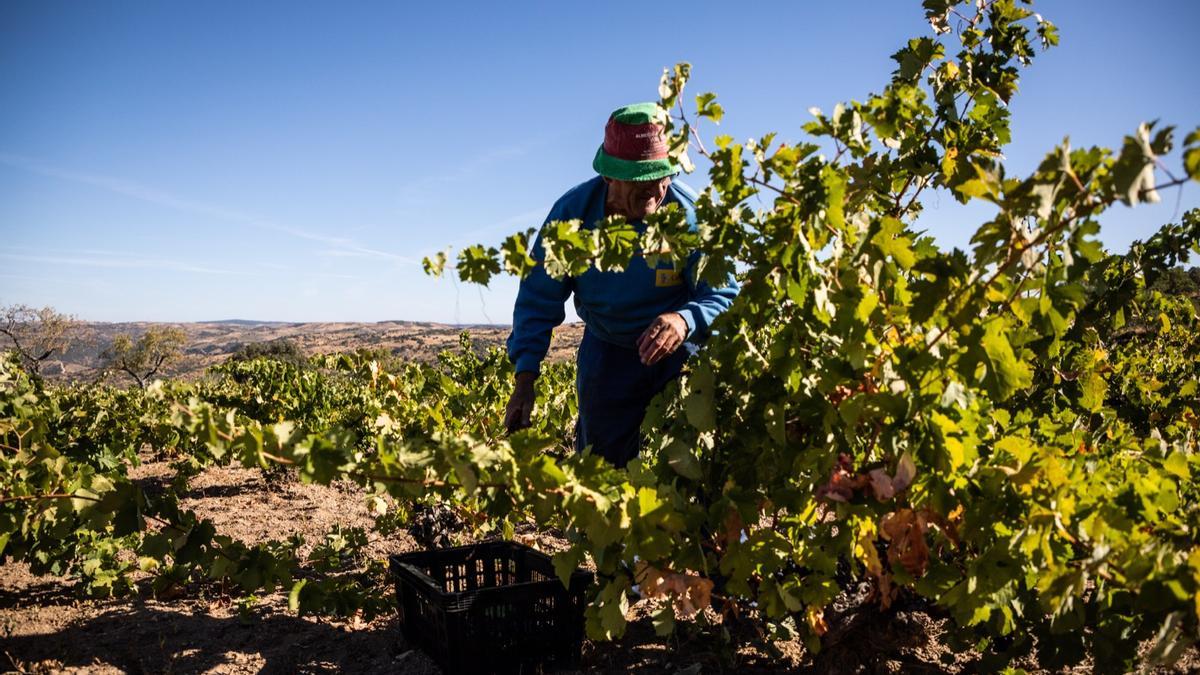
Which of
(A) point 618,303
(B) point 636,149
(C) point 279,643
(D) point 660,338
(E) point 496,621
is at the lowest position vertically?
(C) point 279,643

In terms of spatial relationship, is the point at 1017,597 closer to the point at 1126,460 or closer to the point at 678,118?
the point at 1126,460

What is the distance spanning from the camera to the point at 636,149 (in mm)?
2676

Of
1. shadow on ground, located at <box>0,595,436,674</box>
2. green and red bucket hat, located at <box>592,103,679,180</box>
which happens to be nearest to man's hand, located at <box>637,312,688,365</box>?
green and red bucket hat, located at <box>592,103,679,180</box>

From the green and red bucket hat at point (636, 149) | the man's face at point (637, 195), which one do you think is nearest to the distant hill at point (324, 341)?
the man's face at point (637, 195)

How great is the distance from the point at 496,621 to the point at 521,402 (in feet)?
3.00

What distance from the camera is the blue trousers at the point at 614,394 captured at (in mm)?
3160

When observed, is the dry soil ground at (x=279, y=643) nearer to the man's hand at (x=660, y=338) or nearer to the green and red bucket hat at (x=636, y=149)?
the man's hand at (x=660, y=338)

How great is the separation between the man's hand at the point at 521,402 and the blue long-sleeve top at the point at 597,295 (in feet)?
0.13

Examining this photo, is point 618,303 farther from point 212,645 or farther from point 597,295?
point 212,645

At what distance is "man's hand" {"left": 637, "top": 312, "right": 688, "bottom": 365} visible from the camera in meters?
2.35

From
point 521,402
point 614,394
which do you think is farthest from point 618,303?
point 521,402

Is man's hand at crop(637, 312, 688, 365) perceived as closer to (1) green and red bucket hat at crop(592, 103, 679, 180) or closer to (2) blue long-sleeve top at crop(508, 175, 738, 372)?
(2) blue long-sleeve top at crop(508, 175, 738, 372)

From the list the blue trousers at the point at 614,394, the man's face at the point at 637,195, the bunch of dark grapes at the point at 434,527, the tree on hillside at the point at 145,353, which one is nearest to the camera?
the man's face at the point at 637,195

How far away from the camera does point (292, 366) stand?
7910 mm
